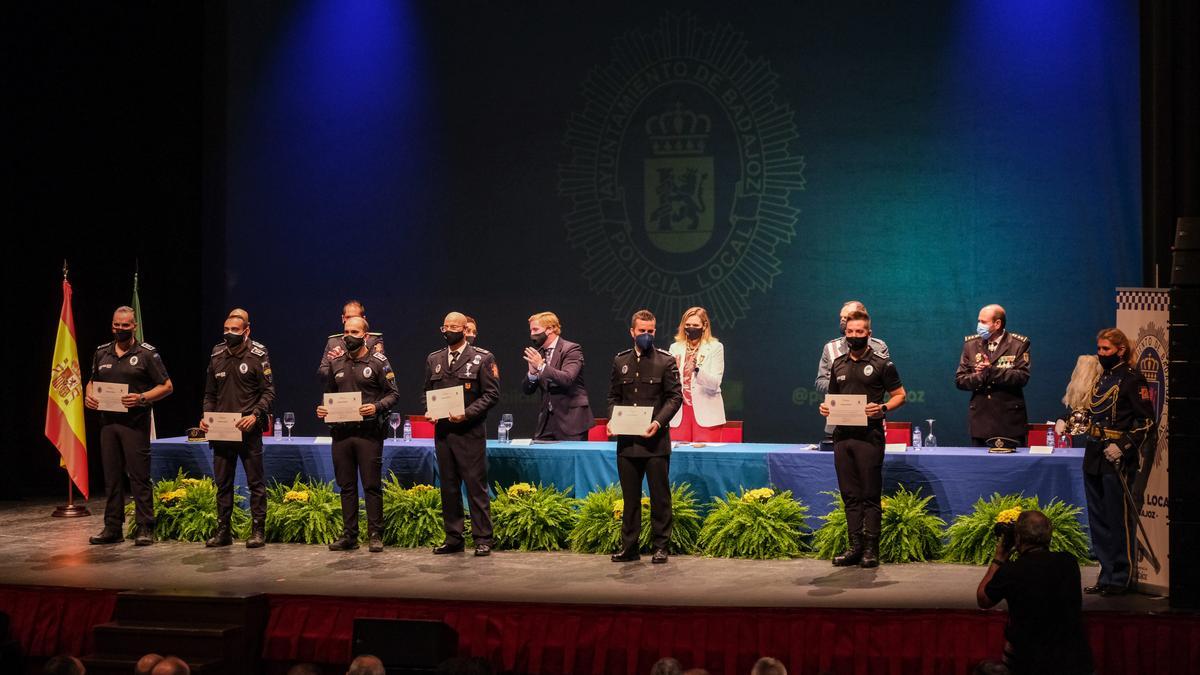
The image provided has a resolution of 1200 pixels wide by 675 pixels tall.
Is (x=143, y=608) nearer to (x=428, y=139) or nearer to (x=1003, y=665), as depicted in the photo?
(x=1003, y=665)

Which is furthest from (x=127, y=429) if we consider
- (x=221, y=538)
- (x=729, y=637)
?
(x=729, y=637)

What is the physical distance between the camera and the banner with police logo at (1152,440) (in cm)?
673

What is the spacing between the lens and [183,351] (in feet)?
41.3

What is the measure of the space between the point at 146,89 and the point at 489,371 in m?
6.02

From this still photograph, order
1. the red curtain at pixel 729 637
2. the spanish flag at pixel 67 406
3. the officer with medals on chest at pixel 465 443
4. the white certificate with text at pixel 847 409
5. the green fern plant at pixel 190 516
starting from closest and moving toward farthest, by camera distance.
→ the red curtain at pixel 729 637 < the white certificate with text at pixel 847 409 < the officer with medals on chest at pixel 465 443 < the green fern plant at pixel 190 516 < the spanish flag at pixel 67 406

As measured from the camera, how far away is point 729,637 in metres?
6.08

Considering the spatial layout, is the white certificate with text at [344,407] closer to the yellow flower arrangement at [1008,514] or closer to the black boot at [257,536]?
the black boot at [257,536]

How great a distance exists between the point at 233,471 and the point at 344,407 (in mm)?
1125

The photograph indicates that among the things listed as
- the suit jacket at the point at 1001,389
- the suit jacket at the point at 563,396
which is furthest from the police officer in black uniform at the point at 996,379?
the suit jacket at the point at 563,396

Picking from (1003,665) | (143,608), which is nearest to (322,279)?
(143,608)

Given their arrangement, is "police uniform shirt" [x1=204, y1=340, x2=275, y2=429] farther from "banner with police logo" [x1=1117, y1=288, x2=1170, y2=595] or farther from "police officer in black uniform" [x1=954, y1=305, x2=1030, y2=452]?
"banner with police logo" [x1=1117, y1=288, x2=1170, y2=595]

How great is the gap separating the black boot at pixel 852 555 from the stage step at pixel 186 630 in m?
3.57

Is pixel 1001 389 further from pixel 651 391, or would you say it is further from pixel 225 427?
pixel 225 427

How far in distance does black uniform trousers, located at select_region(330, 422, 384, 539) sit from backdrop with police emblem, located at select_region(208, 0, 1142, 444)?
367cm
